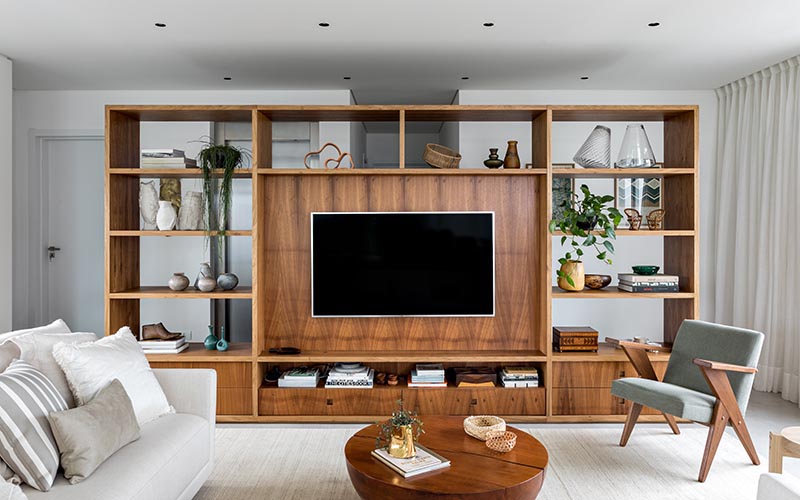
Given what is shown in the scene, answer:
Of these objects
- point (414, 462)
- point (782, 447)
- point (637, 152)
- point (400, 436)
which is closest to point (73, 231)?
point (400, 436)

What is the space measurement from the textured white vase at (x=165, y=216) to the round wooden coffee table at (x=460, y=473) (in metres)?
2.22

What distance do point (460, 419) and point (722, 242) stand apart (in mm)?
3530

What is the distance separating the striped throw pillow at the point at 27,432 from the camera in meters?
1.92

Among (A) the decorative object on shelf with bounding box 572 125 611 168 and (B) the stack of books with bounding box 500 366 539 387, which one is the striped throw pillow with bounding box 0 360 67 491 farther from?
(A) the decorative object on shelf with bounding box 572 125 611 168

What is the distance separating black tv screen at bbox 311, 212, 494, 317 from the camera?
13.7 feet

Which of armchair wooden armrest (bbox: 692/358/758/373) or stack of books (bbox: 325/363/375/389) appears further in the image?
stack of books (bbox: 325/363/375/389)

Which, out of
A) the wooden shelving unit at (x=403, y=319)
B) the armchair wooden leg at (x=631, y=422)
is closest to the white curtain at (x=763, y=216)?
the wooden shelving unit at (x=403, y=319)

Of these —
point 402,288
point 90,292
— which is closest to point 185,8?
point 402,288

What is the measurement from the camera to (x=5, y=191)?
4.48 m

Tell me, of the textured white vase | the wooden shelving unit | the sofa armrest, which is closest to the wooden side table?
the sofa armrest

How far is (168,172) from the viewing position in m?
4.04

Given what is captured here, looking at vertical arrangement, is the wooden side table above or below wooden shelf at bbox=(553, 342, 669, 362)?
below

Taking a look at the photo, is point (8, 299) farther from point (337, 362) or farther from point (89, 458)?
point (89, 458)

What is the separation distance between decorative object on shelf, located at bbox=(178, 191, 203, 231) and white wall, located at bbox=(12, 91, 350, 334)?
128 cm
